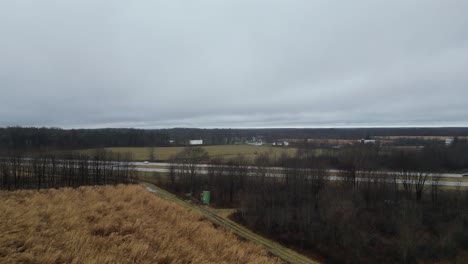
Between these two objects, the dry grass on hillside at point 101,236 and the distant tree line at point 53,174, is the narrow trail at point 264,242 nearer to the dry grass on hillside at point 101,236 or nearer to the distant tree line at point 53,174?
the dry grass on hillside at point 101,236

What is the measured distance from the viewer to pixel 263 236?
25.5m

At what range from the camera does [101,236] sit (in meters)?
5.85

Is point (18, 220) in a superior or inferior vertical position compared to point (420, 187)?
superior

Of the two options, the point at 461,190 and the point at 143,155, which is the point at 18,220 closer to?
the point at 461,190

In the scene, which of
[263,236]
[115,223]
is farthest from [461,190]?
[115,223]

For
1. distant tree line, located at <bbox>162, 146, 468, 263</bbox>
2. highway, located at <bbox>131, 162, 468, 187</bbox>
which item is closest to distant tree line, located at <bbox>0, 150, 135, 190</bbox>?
highway, located at <bbox>131, 162, 468, 187</bbox>

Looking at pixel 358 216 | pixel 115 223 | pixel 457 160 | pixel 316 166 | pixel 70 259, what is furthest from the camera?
pixel 457 160

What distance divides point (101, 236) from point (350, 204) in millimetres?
28362

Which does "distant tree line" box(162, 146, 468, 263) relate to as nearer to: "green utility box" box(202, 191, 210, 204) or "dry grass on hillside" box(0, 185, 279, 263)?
"green utility box" box(202, 191, 210, 204)

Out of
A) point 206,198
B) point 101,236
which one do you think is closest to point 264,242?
point 206,198

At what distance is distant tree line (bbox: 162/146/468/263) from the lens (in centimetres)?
2289

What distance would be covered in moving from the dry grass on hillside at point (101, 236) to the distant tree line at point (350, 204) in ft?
62.9

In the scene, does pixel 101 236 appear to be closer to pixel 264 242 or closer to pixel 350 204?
pixel 264 242

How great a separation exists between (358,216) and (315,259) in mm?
9873
